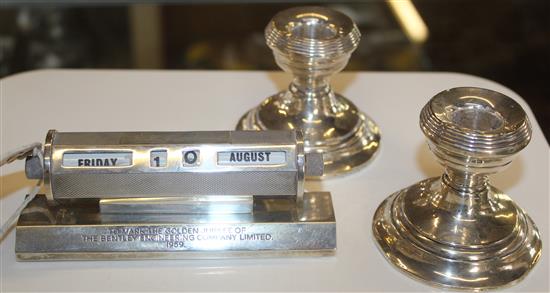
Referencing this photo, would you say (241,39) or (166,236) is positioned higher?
(166,236)

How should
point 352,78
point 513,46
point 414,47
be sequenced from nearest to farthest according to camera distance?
point 352,78, point 414,47, point 513,46

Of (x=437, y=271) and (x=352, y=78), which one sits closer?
(x=437, y=271)

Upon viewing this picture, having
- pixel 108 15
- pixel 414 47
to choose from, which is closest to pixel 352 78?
pixel 414 47

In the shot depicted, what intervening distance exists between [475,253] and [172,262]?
0.70 ft

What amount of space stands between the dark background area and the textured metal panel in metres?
0.64

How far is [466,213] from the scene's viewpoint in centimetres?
56

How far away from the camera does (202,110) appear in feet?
2.37

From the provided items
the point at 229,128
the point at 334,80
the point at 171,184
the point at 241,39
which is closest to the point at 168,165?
the point at 171,184

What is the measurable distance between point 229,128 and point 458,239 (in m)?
0.24

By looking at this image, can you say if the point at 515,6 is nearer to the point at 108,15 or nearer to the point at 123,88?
the point at 108,15

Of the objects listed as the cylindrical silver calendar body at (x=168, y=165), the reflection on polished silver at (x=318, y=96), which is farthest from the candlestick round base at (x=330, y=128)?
the cylindrical silver calendar body at (x=168, y=165)

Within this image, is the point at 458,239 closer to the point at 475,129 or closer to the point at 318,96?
the point at 475,129

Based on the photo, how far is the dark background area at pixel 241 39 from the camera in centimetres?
122

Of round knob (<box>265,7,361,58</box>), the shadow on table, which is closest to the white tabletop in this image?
the shadow on table
